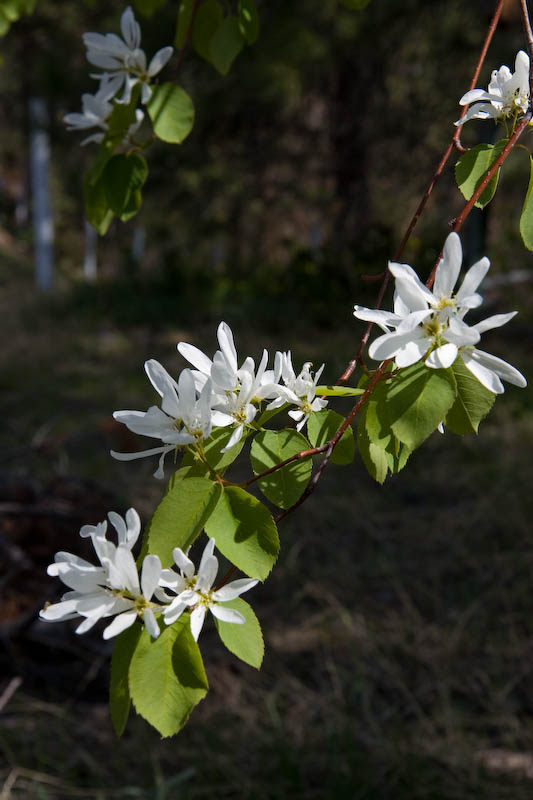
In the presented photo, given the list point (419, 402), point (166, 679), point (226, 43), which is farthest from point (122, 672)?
point (226, 43)

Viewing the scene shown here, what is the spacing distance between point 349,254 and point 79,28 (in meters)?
3.90

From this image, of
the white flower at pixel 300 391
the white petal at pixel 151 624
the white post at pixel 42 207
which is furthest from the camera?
the white post at pixel 42 207

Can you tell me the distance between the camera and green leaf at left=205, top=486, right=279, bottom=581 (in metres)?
0.48

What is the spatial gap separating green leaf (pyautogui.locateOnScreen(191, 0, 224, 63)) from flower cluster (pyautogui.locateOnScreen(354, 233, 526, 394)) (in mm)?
665

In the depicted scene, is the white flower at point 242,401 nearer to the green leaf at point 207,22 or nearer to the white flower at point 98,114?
the white flower at point 98,114

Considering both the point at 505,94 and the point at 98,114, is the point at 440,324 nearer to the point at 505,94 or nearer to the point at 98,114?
the point at 505,94

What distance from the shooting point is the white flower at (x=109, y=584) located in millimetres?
463

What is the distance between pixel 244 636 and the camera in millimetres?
500

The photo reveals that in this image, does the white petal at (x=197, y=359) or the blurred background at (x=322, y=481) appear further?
the blurred background at (x=322, y=481)

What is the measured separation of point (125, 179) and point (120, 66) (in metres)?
0.14

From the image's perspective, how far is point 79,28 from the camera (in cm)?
702

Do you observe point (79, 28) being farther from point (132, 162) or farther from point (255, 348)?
point (132, 162)

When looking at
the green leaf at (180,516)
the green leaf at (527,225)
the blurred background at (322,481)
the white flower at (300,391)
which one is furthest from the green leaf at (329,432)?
the blurred background at (322,481)

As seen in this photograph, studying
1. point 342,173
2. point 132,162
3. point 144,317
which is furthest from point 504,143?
point 342,173
